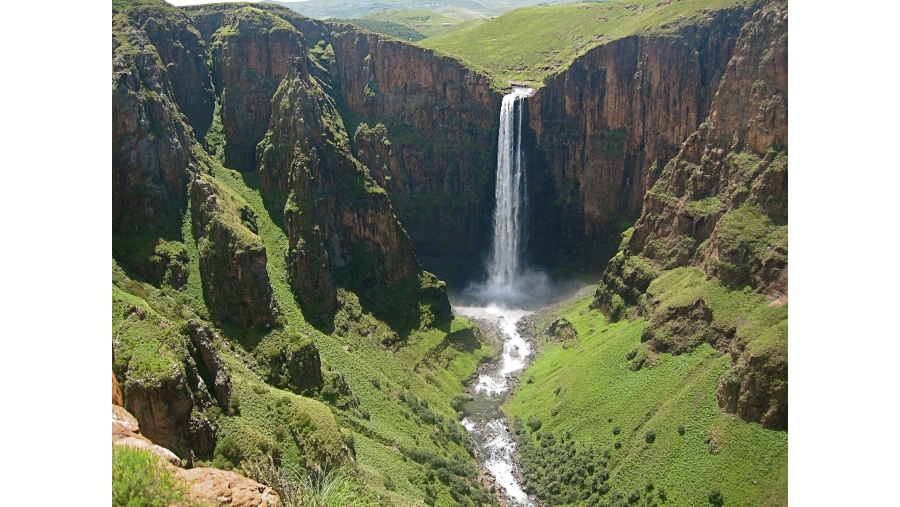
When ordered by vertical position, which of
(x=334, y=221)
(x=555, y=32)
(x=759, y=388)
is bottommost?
(x=759, y=388)

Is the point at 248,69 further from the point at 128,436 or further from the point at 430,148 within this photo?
the point at 128,436

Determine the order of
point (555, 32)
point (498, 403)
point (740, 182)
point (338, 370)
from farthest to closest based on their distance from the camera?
point (555, 32) → point (498, 403) → point (338, 370) → point (740, 182)

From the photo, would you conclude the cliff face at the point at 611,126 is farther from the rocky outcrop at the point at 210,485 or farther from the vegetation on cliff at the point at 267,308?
Result: the rocky outcrop at the point at 210,485

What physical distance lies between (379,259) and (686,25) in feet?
168

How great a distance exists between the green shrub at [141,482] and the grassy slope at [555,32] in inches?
3499

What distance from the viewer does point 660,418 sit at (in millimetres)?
56625

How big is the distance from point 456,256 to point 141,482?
299 ft

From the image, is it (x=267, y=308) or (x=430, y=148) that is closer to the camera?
(x=267, y=308)

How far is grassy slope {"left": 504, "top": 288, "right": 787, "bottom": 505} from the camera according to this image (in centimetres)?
4881

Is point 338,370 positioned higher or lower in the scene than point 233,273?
lower

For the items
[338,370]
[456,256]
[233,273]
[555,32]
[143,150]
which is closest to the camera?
[233,273]

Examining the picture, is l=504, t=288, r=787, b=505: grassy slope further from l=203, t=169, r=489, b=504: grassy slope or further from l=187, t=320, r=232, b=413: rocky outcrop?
l=187, t=320, r=232, b=413: rocky outcrop

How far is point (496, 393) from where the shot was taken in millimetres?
75375

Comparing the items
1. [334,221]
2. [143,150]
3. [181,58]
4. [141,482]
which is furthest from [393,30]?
[141,482]
